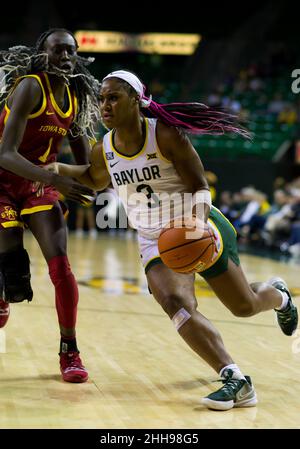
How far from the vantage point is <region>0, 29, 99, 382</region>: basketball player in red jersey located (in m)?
4.33

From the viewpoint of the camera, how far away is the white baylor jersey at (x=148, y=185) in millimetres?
4137

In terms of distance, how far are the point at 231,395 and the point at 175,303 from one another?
1.80ft

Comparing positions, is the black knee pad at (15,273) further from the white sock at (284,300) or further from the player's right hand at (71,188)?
the white sock at (284,300)

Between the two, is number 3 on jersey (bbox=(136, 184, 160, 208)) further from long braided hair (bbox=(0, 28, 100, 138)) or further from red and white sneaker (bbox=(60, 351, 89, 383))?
red and white sneaker (bbox=(60, 351, 89, 383))

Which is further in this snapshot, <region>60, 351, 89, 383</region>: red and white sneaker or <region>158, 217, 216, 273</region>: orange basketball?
<region>60, 351, 89, 383</region>: red and white sneaker

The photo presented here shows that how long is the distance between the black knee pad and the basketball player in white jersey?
689 millimetres

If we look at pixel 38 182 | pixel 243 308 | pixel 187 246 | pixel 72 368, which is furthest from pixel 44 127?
pixel 243 308

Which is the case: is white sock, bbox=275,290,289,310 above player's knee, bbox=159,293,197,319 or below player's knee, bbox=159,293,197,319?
below

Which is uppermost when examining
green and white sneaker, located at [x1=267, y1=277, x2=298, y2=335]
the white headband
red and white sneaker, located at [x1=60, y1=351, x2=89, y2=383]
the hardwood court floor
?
the white headband

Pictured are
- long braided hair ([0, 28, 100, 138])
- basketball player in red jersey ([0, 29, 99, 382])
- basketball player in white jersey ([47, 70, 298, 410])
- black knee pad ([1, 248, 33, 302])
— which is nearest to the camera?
→ basketball player in white jersey ([47, 70, 298, 410])

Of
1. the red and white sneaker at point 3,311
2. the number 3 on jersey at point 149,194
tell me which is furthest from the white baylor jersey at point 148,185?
the red and white sneaker at point 3,311

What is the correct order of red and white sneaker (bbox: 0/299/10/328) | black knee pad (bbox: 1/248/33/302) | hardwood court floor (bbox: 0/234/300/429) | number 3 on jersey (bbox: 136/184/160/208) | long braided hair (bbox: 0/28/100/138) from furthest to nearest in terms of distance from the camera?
1. red and white sneaker (bbox: 0/299/10/328)
2. long braided hair (bbox: 0/28/100/138)
3. black knee pad (bbox: 1/248/33/302)
4. number 3 on jersey (bbox: 136/184/160/208)
5. hardwood court floor (bbox: 0/234/300/429)

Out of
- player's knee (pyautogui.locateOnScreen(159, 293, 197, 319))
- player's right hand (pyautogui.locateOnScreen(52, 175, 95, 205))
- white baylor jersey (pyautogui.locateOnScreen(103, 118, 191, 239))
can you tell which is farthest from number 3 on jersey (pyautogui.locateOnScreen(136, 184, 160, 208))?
player's knee (pyautogui.locateOnScreen(159, 293, 197, 319))

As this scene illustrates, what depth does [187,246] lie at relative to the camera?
148 inches
